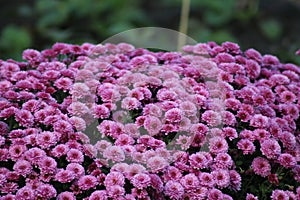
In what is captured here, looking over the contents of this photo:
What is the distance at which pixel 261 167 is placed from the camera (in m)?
2.10

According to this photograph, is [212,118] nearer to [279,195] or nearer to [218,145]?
[218,145]

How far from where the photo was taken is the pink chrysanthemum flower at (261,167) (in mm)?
2084

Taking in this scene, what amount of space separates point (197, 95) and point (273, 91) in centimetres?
48

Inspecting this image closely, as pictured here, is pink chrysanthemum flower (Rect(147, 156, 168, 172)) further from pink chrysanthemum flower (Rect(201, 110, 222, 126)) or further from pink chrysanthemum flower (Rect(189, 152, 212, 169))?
pink chrysanthemum flower (Rect(201, 110, 222, 126))

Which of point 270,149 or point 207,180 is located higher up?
point 270,149

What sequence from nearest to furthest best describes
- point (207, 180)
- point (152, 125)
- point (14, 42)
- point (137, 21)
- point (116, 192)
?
1. point (116, 192)
2. point (207, 180)
3. point (152, 125)
4. point (14, 42)
5. point (137, 21)

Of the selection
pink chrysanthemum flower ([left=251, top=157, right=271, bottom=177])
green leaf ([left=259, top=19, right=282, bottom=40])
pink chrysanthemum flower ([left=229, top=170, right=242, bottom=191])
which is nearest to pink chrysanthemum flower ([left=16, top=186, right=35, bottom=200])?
pink chrysanthemum flower ([left=229, top=170, right=242, bottom=191])

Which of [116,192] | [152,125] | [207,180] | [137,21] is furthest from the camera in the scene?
[137,21]

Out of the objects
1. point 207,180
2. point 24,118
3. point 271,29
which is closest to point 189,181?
point 207,180

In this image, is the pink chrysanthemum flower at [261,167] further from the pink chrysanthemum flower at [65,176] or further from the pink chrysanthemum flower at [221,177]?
the pink chrysanthemum flower at [65,176]

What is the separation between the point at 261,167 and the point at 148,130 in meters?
0.46

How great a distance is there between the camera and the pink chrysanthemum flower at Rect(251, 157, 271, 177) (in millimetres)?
2084

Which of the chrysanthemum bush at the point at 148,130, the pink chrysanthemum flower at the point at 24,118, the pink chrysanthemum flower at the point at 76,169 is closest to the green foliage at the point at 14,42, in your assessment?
the chrysanthemum bush at the point at 148,130

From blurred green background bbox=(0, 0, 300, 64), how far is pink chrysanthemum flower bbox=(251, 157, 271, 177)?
9.57ft
